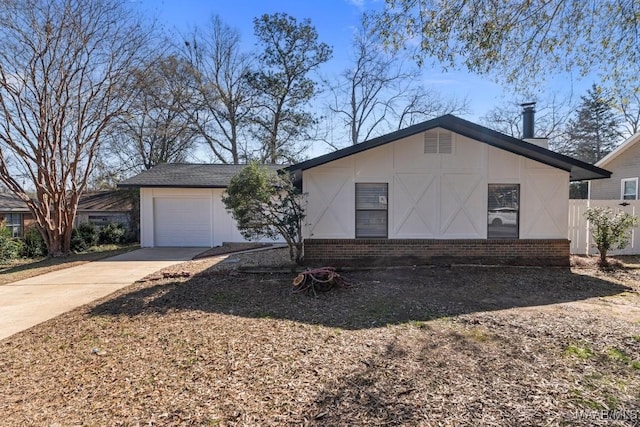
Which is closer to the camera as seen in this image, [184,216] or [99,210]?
[184,216]

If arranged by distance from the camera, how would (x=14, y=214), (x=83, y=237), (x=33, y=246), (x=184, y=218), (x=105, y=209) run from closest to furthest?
(x=33, y=246)
(x=184, y=218)
(x=83, y=237)
(x=14, y=214)
(x=105, y=209)

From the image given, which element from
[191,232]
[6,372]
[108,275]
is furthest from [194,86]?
[6,372]

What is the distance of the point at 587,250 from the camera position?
10547 mm

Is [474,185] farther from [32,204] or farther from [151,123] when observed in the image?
[151,123]

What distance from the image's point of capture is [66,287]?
7.66 m

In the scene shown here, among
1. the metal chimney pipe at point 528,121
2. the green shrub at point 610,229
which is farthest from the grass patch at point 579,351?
the metal chimney pipe at point 528,121

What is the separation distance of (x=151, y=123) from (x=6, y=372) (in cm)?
2036

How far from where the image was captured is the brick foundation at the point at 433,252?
28.3ft

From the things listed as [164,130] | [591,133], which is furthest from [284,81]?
[591,133]

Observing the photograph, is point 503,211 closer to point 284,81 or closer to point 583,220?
point 583,220

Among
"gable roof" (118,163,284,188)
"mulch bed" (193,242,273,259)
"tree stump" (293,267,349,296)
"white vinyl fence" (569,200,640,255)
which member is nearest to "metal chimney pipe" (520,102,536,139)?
"white vinyl fence" (569,200,640,255)

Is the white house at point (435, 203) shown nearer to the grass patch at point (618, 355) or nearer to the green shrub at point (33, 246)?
the grass patch at point (618, 355)

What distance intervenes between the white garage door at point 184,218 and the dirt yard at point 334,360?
25.0ft

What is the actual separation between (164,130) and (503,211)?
19.7 m
